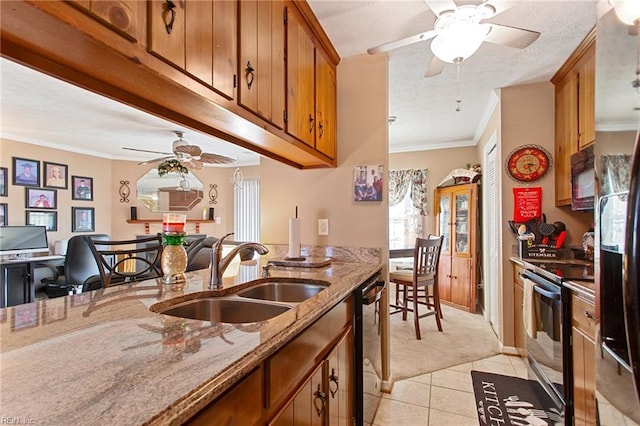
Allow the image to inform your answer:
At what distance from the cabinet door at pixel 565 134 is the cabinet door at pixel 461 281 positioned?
5.59 feet

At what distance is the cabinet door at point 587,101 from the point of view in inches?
86.0

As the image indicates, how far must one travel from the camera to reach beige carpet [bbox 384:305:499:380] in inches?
104

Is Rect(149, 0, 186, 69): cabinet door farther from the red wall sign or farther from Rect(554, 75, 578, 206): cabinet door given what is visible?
the red wall sign

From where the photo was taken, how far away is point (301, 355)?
38.9 inches

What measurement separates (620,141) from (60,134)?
5758 millimetres

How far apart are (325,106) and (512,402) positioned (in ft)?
7.92

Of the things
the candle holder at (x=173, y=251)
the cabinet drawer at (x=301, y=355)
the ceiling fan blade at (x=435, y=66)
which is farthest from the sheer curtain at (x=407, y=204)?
the candle holder at (x=173, y=251)

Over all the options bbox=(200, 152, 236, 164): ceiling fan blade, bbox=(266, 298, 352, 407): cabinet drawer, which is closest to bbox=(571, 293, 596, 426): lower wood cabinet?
bbox=(266, 298, 352, 407): cabinet drawer

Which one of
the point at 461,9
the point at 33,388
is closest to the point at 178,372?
the point at 33,388

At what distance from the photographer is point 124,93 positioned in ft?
3.43

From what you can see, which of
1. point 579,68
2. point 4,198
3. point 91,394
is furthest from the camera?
point 4,198

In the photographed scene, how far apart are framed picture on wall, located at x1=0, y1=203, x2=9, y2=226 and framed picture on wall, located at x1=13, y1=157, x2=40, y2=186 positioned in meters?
0.35

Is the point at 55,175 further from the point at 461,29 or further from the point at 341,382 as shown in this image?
the point at 461,29

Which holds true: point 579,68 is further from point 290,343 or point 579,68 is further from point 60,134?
point 60,134
